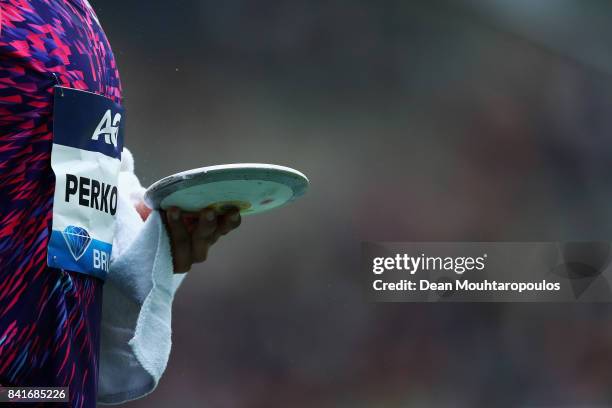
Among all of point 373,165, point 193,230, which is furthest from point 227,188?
point 373,165

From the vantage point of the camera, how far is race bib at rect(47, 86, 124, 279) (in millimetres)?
556

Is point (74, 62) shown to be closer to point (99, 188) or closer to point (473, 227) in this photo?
point (99, 188)

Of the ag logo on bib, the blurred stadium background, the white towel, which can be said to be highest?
the blurred stadium background

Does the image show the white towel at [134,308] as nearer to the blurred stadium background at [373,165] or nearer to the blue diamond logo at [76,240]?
the blue diamond logo at [76,240]

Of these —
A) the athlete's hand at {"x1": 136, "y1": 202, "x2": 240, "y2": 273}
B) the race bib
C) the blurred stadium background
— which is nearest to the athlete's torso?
the race bib

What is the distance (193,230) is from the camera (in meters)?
0.71

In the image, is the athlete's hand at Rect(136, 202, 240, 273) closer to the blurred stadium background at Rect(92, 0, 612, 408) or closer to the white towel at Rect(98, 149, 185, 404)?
the white towel at Rect(98, 149, 185, 404)

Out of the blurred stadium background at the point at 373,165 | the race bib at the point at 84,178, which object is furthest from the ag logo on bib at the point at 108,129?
the blurred stadium background at the point at 373,165

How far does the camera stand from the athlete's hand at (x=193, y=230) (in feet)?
2.27

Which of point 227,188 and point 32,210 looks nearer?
point 32,210

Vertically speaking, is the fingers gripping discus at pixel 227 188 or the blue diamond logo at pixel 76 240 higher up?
the fingers gripping discus at pixel 227 188

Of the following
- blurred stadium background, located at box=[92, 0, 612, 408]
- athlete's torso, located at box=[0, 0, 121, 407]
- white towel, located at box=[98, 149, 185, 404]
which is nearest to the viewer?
athlete's torso, located at box=[0, 0, 121, 407]

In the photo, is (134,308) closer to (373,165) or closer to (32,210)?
(32,210)

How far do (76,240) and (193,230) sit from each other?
16cm
